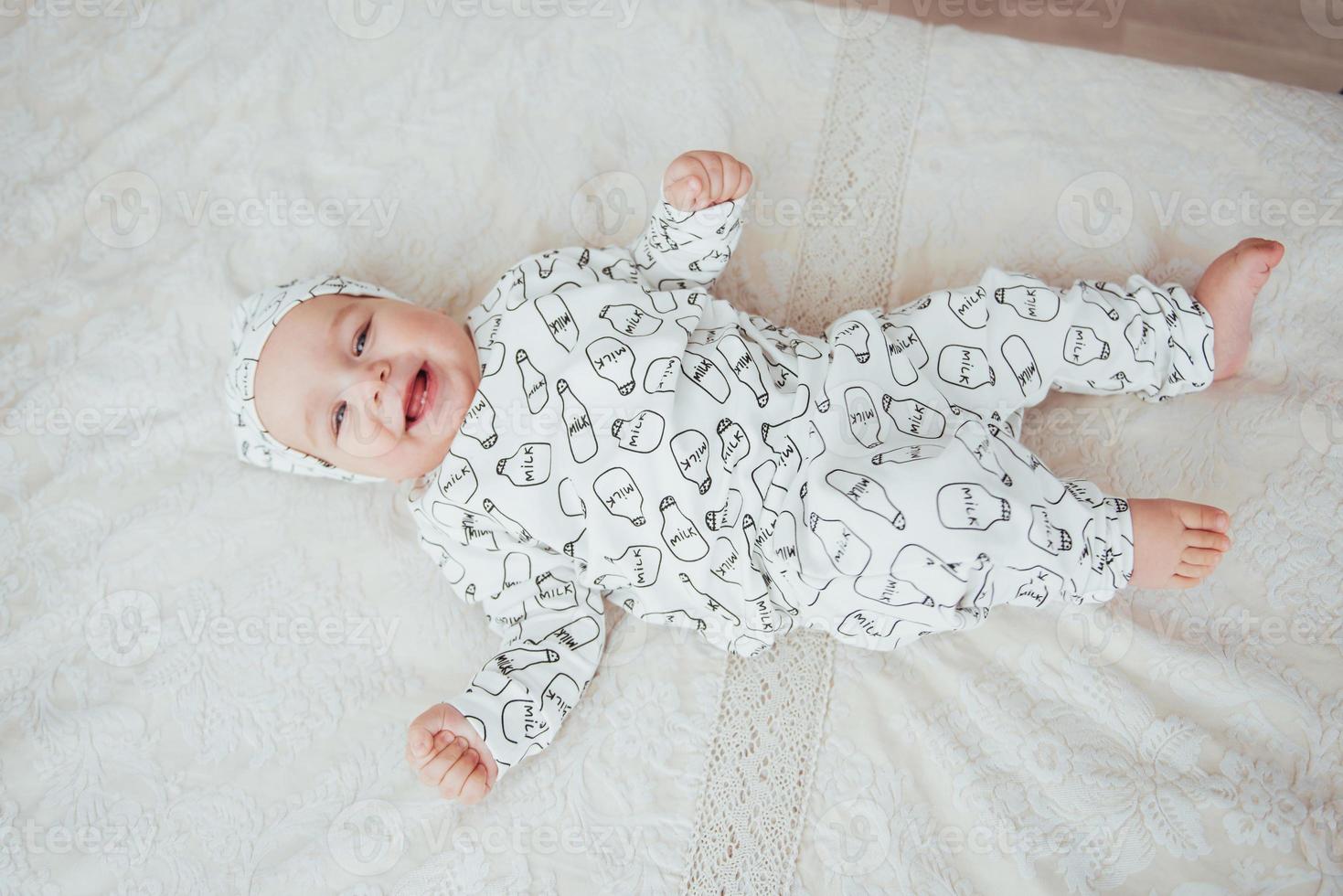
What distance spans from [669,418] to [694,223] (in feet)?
0.99

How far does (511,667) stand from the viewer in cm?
120

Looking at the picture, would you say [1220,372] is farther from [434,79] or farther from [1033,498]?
[434,79]

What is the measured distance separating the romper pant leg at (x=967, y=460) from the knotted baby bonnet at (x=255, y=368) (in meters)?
0.68

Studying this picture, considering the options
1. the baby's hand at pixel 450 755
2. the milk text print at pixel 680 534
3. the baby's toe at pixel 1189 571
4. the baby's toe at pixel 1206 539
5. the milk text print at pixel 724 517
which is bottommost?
the baby's hand at pixel 450 755

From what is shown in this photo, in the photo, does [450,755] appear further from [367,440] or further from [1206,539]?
[1206,539]

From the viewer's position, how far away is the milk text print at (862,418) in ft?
3.99

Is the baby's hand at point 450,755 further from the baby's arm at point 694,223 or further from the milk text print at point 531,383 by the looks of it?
the baby's arm at point 694,223

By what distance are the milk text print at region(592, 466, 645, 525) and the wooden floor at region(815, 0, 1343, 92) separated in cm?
139

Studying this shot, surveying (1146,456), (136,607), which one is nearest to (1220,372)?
(1146,456)

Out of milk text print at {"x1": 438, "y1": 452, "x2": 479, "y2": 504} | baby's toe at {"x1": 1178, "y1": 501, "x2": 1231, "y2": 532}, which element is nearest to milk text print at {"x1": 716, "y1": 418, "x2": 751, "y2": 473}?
milk text print at {"x1": 438, "y1": 452, "x2": 479, "y2": 504}

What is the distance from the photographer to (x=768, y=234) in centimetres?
151

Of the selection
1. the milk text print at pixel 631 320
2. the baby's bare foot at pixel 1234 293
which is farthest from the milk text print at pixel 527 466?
the baby's bare foot at pixel 1234 293

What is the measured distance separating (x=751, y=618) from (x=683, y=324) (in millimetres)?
436

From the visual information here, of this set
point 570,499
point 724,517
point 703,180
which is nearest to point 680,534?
point 724,517
